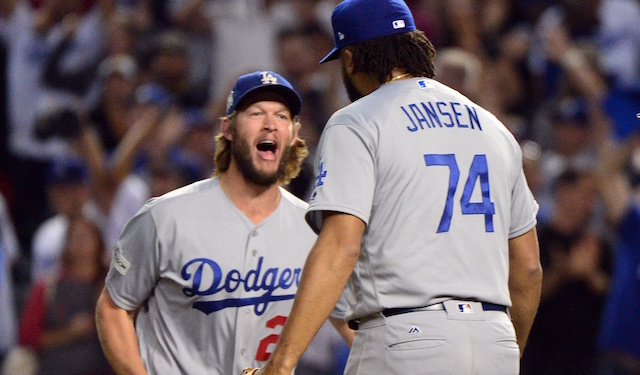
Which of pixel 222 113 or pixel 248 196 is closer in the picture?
pixel 248 196

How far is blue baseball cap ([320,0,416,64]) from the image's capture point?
10.9 ft

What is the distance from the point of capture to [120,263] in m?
3.92

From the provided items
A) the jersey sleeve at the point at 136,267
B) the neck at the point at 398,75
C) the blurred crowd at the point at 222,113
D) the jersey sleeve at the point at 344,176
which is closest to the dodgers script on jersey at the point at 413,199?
the jersey sleeve at the point at 344,176

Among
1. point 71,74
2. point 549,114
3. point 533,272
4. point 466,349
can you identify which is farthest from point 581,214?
point 71,74

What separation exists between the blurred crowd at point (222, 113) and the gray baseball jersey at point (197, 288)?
294cm

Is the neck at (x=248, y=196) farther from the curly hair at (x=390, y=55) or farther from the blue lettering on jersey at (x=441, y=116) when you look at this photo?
the blue lettering on jersey at (x=441, y=116)

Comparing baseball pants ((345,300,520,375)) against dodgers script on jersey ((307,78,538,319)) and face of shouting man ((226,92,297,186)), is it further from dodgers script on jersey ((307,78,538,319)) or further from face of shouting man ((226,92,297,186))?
face of shouting man ((226,92,297,186))

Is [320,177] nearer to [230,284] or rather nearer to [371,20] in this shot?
[371,20]

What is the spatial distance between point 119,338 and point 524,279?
1.58 metres

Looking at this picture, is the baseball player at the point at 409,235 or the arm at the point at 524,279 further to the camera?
the arm at the point at 524,279

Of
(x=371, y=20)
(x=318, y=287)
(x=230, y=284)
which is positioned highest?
(x=371, y=20)

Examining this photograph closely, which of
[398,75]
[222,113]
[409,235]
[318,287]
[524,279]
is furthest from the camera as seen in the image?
[222,113]

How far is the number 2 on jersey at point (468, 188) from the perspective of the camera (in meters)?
3.14

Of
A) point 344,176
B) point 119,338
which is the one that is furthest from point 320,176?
point 119,338
